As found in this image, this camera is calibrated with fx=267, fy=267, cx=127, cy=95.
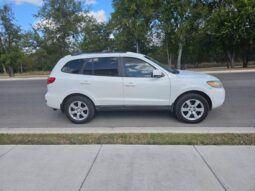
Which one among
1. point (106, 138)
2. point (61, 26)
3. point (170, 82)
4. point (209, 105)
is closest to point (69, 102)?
point (106, 138)

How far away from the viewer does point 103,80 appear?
22.4 feet

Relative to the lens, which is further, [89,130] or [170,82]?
[170,82]

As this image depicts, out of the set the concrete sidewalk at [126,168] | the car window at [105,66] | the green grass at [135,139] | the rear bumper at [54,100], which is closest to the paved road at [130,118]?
the rear bumper at [54,100]

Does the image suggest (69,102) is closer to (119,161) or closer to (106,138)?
(106,138)

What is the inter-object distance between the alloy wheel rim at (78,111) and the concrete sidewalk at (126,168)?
194cm

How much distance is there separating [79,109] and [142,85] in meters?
1.76

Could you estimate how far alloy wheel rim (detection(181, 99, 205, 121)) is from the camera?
6694mm

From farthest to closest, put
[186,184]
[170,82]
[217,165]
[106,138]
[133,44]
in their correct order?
[133,44] < [170,82] < [106,138] < [217,165] < [186,184]

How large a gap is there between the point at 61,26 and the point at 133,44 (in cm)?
1051

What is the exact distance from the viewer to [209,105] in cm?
683

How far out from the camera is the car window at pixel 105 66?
6895 millimetres

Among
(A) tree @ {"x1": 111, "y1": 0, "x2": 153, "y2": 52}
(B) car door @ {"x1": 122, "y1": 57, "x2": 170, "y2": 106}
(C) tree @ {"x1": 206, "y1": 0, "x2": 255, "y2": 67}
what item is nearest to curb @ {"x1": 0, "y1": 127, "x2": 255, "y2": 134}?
(B) car door @ {"x1": 122, "y1": 57, "x2": 170, "y2": 106}

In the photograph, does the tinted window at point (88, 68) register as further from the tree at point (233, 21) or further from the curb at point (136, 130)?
the tree at point (233, 21)

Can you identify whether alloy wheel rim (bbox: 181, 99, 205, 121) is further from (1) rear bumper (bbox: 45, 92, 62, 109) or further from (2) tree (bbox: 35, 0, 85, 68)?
(2) tree (bbox: 35, 0, 85, 68)
